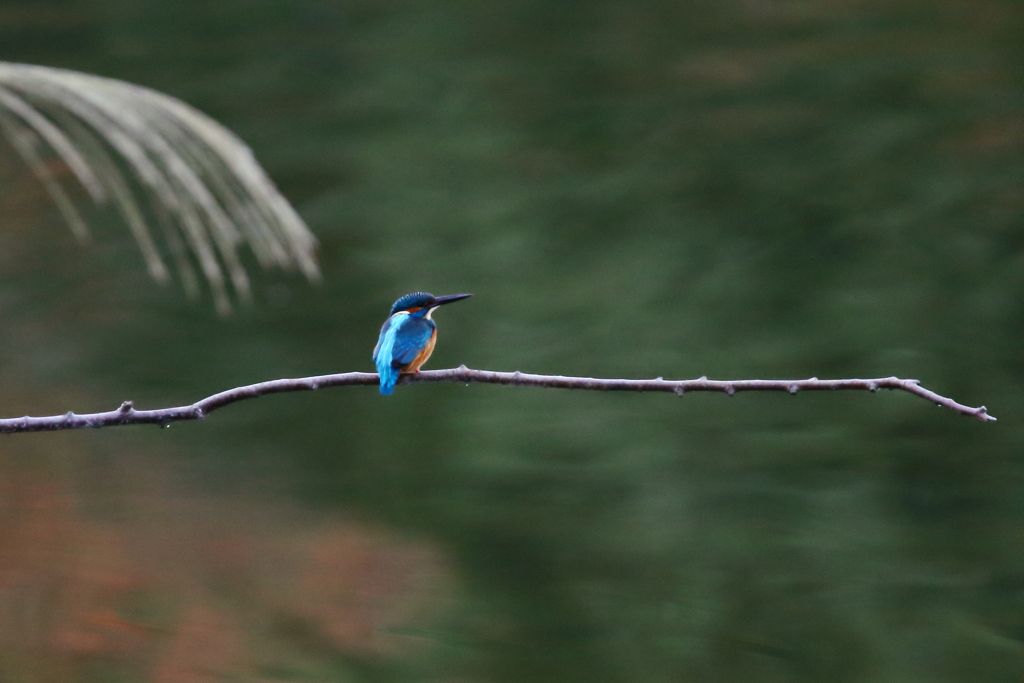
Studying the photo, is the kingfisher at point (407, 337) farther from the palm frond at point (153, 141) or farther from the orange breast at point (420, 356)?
the palm frond at point (153, 141)

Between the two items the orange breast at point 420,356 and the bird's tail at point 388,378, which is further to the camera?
the orange breast at point 420,356

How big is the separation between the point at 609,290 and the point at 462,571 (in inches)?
35.9

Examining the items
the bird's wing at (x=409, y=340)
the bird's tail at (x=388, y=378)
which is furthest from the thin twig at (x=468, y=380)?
the bird's wing at (x=409, y=340)

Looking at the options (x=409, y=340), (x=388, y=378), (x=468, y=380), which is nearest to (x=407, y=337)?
(x=409, y=340)

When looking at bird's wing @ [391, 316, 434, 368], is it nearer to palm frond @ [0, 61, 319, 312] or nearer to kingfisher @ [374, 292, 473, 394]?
kingfisher @ [374, 292, 473, 394]

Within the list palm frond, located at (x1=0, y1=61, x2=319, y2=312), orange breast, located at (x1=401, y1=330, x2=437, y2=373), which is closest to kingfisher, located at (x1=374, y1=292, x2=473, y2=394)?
orange breast, located at (x1=401, y1=330, x2=437, y2=373)

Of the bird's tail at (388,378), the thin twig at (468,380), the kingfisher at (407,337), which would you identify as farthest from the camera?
the kingfisher at (407,337)

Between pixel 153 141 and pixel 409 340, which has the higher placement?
pixel 409 340

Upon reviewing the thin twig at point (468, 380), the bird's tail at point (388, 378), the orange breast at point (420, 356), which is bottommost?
the thin twig at point (468, 380)

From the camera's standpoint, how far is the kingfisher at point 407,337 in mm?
1419

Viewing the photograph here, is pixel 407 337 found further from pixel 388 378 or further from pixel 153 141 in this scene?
pixel 153 141

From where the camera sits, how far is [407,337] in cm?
148

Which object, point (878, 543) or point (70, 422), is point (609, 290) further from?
point (70, 422)

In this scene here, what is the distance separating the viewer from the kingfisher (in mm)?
1419
